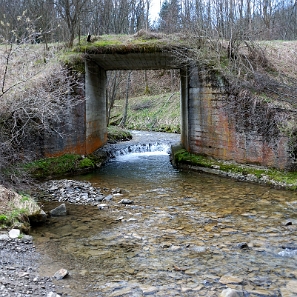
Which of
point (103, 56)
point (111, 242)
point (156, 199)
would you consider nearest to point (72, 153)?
point (103, 56)

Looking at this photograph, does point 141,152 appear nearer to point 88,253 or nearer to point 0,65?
point 0,65

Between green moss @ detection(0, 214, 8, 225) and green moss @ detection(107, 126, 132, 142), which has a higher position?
green moss @ detection(107, 126, 132, 142)

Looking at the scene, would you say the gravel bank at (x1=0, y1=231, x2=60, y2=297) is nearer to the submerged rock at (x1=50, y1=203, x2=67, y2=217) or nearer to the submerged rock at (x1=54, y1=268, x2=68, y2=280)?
the submerged rock at (x1=54, y1=268, x2=68, y2=280)

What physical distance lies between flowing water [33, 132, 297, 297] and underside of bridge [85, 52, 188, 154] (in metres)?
4.83

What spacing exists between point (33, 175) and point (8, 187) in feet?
9.91

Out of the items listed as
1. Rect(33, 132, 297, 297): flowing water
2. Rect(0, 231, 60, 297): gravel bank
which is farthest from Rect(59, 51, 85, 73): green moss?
Rect(0, 231, 60, 297): gravel bank

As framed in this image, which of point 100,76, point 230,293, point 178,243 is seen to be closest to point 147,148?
point 100,76

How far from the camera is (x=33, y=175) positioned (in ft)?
33.6

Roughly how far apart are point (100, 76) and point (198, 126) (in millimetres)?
5642

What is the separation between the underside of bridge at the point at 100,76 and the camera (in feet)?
41.7

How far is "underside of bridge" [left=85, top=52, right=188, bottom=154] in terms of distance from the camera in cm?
1270

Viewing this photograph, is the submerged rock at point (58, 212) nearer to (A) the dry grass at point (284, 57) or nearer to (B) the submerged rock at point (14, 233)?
(B) the submerged rock at point (14, 233)

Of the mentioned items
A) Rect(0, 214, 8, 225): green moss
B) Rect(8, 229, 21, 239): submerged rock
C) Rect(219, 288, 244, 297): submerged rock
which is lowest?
Rect(219, 288, 244, 297): submerged rock

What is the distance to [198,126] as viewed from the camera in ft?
40.6
